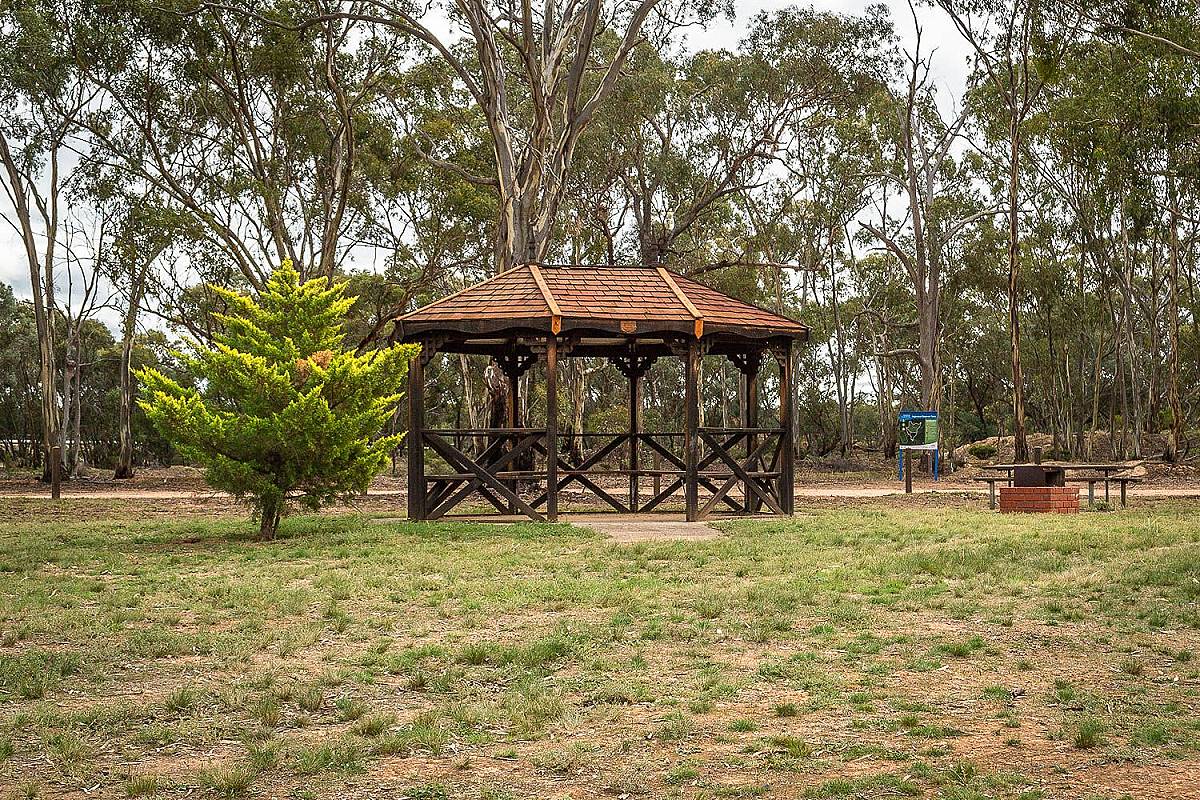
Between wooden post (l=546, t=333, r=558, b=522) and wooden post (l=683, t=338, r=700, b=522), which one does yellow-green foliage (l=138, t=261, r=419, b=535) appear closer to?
wooden post (l=546, t=333, r=558, b=522)

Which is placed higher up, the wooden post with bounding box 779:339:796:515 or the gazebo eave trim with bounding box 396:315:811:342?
the gazebo eave trim with bounding box 396:315:811:342

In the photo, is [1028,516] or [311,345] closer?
[311,345]

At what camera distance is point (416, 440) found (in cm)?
1620

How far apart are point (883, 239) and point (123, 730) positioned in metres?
35.9

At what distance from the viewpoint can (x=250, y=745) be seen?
5465 mm

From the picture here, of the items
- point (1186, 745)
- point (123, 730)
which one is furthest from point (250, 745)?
point (1186, 745)

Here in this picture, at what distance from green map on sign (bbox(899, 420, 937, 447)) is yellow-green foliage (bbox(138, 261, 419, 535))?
17.5 metres

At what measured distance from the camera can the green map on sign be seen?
2949 centimetres

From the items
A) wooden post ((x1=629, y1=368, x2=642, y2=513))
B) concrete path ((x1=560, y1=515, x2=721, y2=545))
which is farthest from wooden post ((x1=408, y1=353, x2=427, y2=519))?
wooden post ((x1=629, y1=368, x2=642, y2=513))

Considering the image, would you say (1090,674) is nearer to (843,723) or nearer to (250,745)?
(843,723)

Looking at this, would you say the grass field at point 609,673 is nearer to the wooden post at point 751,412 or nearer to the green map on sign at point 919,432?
the wooden post at point 751,412

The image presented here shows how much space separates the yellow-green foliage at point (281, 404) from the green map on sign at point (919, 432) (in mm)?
17488

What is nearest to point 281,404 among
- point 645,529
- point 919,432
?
point 645,529

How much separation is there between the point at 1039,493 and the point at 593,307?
24.1ft
